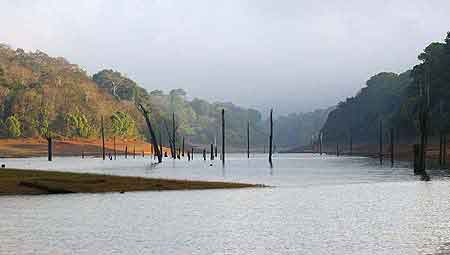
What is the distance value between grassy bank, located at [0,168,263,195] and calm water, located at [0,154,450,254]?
2.38 metres

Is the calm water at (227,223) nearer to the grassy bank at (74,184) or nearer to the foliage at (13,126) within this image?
the grassy bank at (74,184)

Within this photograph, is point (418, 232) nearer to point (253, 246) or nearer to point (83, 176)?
point (253, 246)

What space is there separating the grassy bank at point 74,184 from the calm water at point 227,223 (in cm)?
238

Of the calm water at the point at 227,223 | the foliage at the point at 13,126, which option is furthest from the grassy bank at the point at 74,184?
the foliage at the point at 13,126

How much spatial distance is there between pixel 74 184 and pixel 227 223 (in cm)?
2238

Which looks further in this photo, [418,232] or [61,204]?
[61,204]

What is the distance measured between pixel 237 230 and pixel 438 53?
144576mm

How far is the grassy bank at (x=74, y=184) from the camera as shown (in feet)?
170

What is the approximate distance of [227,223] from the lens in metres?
35.1

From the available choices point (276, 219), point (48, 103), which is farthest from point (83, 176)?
point (48, 103)

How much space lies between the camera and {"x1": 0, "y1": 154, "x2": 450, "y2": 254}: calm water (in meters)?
27.5

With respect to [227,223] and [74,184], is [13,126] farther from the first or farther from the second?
[227,223]

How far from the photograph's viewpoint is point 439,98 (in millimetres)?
159000

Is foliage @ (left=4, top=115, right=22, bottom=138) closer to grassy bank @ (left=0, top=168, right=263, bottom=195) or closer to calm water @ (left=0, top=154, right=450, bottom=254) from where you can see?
grassy bank @ (left=0, top=168, right=263, bottom=195)
